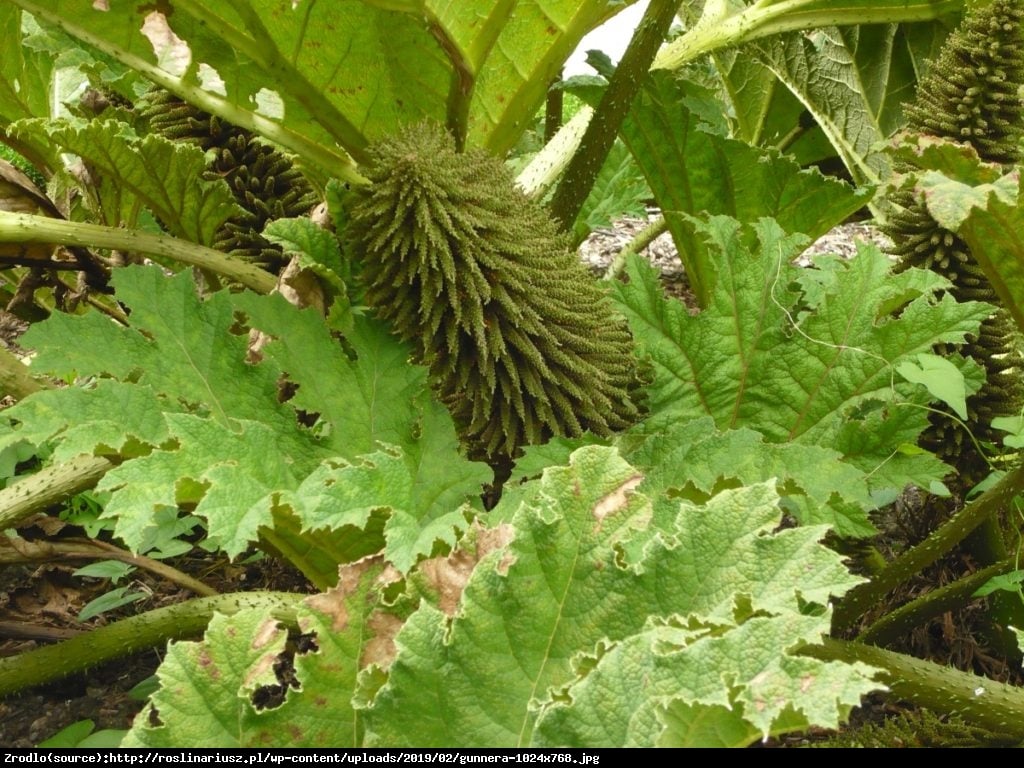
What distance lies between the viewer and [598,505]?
4.21ft

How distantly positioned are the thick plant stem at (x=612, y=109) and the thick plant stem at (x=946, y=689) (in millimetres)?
931

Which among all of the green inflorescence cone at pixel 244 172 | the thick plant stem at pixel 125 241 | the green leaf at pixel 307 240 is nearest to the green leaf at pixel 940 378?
the green leaf at pixel 307 240

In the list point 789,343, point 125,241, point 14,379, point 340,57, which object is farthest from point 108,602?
point 789,343

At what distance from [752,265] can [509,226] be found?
0.49 metres

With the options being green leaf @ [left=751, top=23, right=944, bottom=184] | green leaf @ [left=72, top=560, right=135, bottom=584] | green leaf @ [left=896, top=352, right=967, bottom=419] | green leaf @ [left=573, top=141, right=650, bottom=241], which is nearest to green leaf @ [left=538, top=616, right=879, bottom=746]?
green leaf @ [left=896, top=352, right=967, bottom=419]

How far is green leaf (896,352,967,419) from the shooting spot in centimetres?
155

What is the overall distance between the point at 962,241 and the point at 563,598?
131 cm

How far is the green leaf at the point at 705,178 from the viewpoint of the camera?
7.25 ft

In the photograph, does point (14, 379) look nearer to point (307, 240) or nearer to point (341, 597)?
point (307, 240)

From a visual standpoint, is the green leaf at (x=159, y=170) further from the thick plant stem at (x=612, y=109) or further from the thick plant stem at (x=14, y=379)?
the thick plant stem at (x=612, y=109)

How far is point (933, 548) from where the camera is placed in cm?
172

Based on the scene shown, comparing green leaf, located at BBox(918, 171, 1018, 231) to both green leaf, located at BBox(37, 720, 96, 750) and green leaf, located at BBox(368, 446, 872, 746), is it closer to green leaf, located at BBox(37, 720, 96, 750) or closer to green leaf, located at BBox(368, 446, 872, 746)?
green leaf, located at BBox(368, 446, 872, 746)

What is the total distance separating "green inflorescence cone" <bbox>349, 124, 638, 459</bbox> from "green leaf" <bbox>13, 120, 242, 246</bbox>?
0.41 metres

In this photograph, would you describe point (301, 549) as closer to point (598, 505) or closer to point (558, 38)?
point (598, 505)
